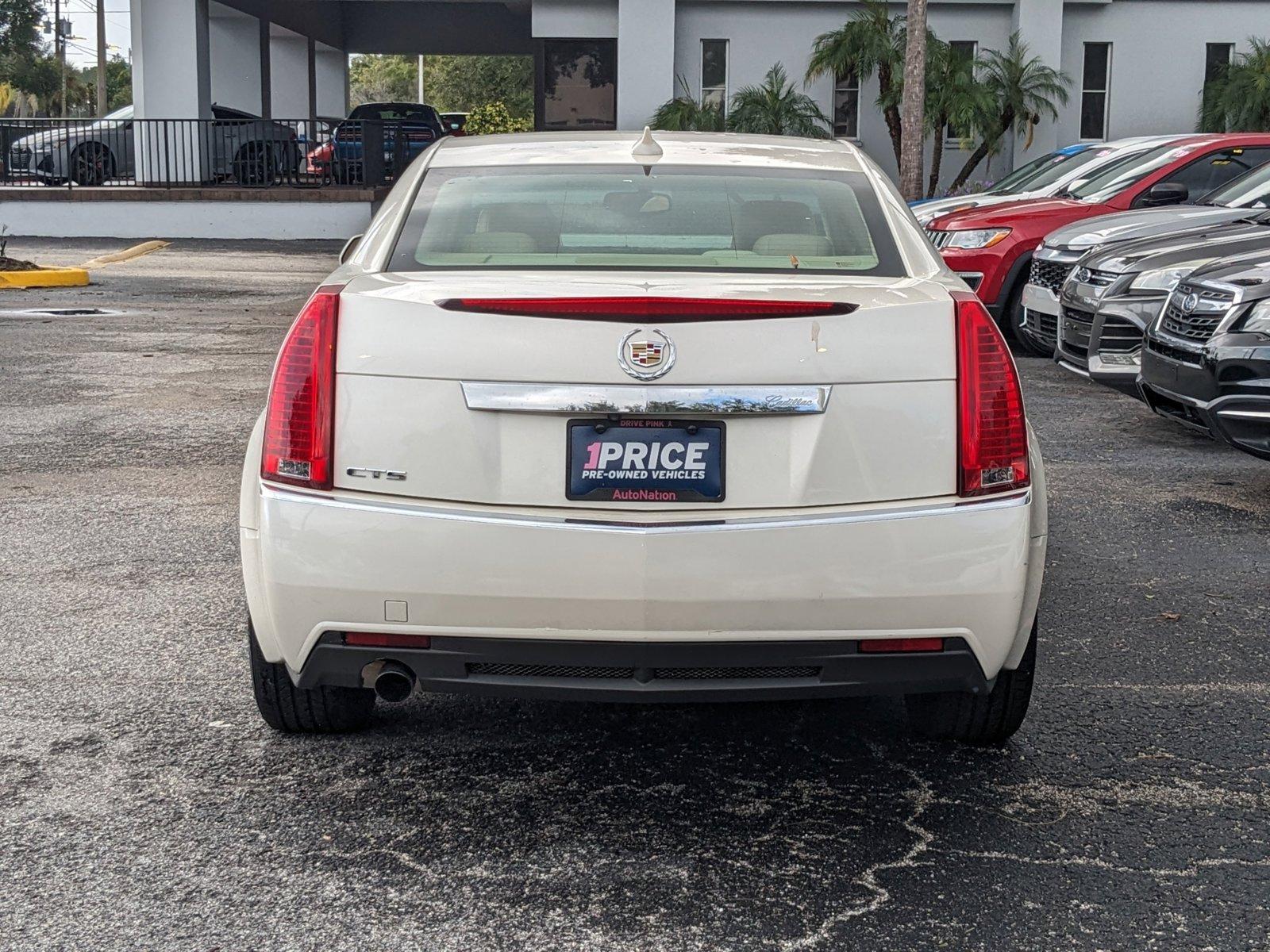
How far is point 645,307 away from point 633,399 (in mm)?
197

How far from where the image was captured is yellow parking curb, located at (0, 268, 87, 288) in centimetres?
1734

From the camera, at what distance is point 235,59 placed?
34.3m

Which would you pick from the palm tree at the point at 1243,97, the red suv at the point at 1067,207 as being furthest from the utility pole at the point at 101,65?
the red suv at the point at 1067,207


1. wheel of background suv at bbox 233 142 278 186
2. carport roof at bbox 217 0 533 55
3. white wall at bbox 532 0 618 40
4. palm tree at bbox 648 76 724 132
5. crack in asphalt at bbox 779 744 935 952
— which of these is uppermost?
carport roof at bbox 217 0 533 55

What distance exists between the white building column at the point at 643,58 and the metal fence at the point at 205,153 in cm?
404

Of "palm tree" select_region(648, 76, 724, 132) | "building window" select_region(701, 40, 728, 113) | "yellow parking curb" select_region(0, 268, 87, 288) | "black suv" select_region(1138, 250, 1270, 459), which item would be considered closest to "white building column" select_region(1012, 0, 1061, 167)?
"building window" select_region(701, 40, 728, 113)

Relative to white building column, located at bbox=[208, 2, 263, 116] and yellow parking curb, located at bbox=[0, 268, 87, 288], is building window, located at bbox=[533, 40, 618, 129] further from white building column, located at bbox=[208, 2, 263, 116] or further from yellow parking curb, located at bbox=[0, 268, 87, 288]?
yellow parking curb, located at bbox=[0, 268, 87, 288]

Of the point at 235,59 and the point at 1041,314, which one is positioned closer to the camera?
the point at 1041,314

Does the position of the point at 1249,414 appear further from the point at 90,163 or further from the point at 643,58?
the point at 90,163

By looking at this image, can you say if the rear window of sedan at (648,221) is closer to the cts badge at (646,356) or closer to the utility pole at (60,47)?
the cts badge at (646,356)

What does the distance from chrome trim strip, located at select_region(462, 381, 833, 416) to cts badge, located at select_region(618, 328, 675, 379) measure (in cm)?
3

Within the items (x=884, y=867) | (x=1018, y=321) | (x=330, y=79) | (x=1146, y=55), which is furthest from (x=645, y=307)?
(x=330, y=79)

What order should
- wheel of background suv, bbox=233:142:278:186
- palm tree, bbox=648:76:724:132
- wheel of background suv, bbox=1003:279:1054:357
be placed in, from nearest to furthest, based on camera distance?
wheel of background suv, bbox=1003:279:1054:357
palm tree, bbox=648:76:724:132
wheel of background suv, bbox=233:142:278:186

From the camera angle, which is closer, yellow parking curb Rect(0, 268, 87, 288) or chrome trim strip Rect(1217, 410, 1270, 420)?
chrome trim strip Rect(1217, 410, 1270, 420)
